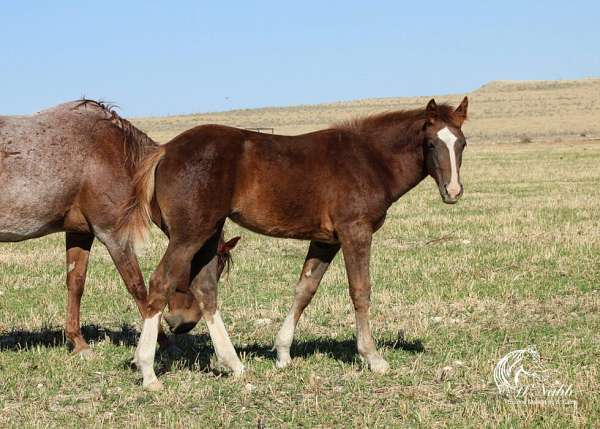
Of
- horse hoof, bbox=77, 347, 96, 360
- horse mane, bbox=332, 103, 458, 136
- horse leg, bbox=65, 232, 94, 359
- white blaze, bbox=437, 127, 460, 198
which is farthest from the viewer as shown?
horse leg, bbox=65, 232, 94, 359

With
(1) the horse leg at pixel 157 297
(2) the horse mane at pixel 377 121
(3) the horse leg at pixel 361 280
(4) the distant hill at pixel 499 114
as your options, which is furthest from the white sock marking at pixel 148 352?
(4) the distant hill at pixel 499 114

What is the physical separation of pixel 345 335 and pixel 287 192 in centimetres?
221

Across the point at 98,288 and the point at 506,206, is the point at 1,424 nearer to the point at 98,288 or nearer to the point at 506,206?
the point at 98,288

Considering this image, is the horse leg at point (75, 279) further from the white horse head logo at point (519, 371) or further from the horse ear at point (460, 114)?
the white horse head logo at point (519, 371)

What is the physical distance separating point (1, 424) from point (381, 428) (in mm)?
2668

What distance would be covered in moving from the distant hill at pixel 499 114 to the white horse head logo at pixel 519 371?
146 ft

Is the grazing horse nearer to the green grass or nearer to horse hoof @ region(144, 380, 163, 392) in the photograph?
horse hoof @ region(144, 380, 163, 392)

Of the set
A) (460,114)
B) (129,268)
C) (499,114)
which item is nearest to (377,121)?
(460,114)

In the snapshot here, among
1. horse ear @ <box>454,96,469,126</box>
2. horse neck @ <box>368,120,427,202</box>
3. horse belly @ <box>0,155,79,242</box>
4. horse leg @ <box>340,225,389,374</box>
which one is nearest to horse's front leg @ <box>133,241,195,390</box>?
horse leg @ <box>340,225,389,374</box>

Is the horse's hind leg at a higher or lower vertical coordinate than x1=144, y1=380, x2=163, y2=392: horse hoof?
higher

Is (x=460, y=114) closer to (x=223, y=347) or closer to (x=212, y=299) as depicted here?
(x=212, y=299)

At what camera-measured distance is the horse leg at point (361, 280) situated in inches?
270

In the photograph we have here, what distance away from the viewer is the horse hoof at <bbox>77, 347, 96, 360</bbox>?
25.0 ft

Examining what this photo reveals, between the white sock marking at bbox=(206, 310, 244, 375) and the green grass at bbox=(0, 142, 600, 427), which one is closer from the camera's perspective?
the green grass at bbox=(0, 142, 600, 427)
